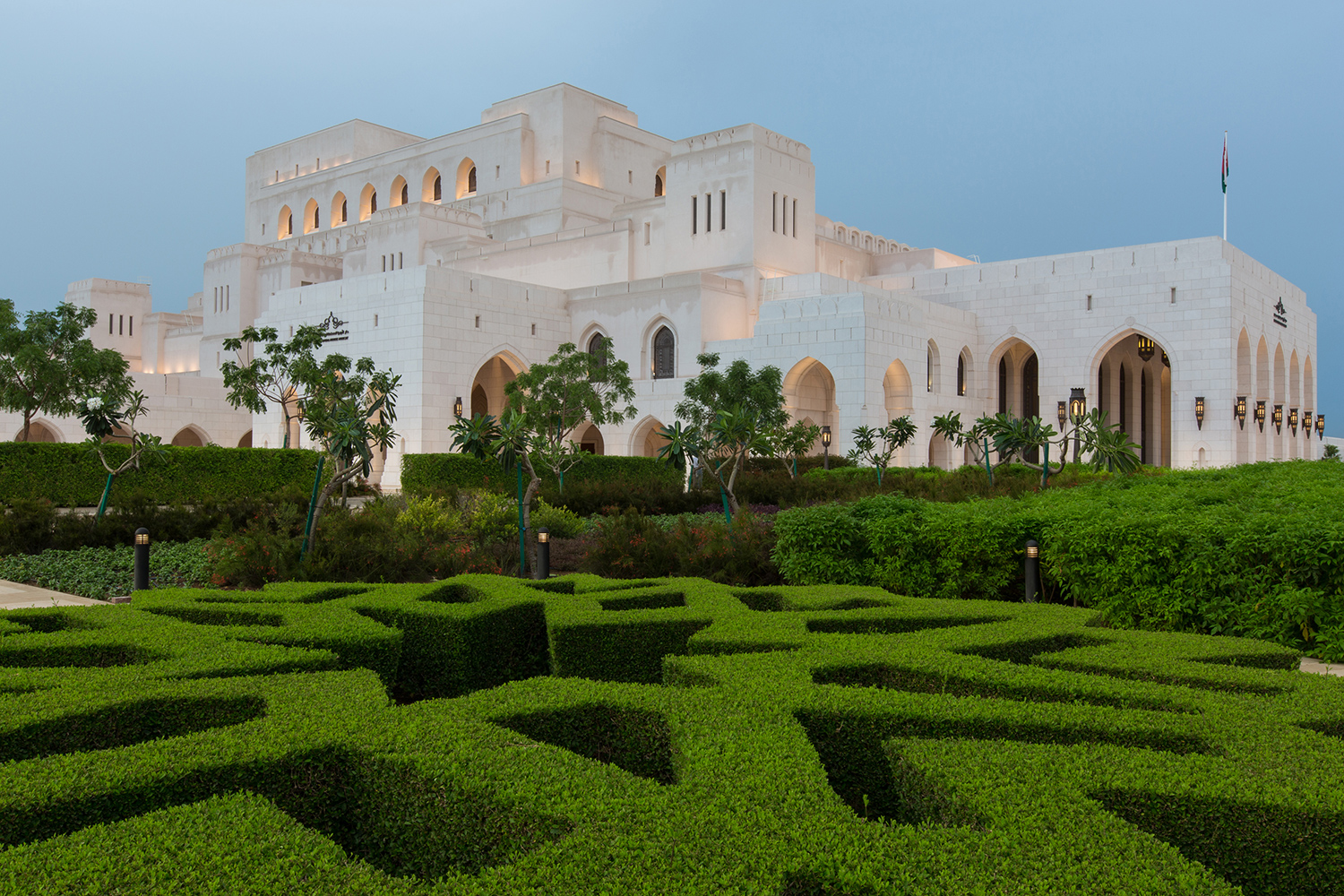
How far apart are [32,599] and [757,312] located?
1057 inches

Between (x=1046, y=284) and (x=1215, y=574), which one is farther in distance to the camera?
(x=1046, y=284)

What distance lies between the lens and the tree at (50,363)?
25.5 metres

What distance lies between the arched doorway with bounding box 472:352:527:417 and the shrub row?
→ 96.1 ft

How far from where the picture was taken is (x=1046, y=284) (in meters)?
31.7

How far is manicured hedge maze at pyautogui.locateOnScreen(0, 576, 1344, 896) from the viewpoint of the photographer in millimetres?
2297

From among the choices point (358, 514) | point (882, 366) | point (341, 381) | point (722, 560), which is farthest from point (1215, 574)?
point (882, 366)

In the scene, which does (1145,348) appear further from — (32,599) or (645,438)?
(32,599)

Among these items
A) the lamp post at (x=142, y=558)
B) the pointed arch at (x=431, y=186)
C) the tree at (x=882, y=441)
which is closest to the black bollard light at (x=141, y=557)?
the lamp post at (x=142, y=558)

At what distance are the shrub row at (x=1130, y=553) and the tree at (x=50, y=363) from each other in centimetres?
2307

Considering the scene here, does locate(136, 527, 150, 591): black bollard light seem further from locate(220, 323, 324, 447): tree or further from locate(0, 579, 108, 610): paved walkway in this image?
locate(220, 323, 324, 447): tree

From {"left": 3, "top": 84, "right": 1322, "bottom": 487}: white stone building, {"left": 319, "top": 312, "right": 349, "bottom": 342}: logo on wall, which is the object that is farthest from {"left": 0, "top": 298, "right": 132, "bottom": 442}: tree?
{"left": 3, "top": 84, "right": 1322, "bottom": 487}: white stone building

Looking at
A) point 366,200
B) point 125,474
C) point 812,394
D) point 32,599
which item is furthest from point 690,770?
point 366,200

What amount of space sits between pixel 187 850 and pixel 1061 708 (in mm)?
2781

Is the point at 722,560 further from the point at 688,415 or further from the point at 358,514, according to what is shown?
the point at 688,415
